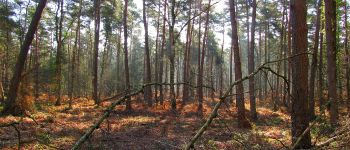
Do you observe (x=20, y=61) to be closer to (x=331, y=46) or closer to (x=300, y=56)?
(x=300, y=56)

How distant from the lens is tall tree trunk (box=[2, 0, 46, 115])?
13.4 m

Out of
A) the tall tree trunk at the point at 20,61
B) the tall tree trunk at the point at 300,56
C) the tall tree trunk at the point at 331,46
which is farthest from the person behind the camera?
the tall tree trunk at the point at 20,61

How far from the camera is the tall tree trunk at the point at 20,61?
13398 mm

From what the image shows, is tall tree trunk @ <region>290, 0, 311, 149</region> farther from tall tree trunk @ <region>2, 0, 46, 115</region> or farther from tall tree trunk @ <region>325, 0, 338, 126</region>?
tall tree trunk @ <region>2, 0, 46, 115</region>

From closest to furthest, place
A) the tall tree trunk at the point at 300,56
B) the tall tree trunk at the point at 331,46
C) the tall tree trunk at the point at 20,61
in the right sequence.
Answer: the tall tree trunk at the point at 300,56, the tall tree trunk at the point at 331,46, the tall tree trunk at the point at 20,61

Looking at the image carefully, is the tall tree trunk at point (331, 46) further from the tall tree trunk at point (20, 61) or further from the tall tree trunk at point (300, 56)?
the tall tree trunk at point (20, 61)

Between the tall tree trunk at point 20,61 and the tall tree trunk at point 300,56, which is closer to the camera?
the tall tree trunk at point 300,56

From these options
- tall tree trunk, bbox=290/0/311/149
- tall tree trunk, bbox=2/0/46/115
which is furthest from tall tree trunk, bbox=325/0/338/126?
tall tree trunk, bbox=2/0/46/115

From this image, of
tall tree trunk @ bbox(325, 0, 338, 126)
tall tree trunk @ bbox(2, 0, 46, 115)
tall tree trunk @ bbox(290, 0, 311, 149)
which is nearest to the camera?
tall tree trunk @ bbox(290, 0, 311, 149)

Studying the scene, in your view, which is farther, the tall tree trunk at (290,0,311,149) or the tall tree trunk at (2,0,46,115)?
the tall tree trunk at (2,0,46,115)

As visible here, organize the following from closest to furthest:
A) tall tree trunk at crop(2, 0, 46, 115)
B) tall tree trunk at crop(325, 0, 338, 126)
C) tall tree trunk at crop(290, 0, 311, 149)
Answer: tall tree trunk at crop(290, 0, 311, 149), tall tree trunk at crop(325, 0, 338, 126), tall tree trunk at crop(2, 0, 46, 115)

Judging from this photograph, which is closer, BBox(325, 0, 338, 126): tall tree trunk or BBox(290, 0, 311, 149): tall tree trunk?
BBox(290, 0, 311, 149): tall tree trunk

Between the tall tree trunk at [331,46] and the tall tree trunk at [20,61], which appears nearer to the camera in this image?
the tall tree trunk at [331,46]

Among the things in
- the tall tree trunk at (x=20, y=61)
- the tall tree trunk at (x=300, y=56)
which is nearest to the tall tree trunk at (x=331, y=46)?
the tall tree trunk at (x=300, y=56)
